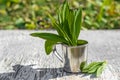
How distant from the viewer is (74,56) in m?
1.67

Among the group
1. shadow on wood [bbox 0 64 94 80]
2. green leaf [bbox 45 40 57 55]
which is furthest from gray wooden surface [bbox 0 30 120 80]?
green leaf [bbox 45 40 57 55]

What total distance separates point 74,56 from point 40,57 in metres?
0.40

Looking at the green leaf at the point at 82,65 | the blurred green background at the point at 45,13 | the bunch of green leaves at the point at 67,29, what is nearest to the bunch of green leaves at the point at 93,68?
the green leaf at the point at 82,65

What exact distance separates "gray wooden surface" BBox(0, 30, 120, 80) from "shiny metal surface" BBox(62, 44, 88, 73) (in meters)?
0.04

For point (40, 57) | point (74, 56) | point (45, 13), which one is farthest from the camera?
point (45, 13)

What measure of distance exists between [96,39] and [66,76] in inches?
35.5

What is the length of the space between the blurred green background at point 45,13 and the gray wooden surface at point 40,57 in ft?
1.69

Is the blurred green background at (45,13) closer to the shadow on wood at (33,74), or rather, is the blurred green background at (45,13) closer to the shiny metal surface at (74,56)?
the shadow on wood at (33,74)

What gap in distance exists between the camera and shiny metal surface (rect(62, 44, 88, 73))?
1664 mm

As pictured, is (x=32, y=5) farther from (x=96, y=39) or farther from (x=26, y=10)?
(x=96, y=39)

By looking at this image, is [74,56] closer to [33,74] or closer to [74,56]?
[74,56]

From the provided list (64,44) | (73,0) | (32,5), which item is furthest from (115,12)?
(64,44)

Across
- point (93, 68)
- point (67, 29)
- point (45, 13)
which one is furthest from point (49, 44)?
point (45, 13)

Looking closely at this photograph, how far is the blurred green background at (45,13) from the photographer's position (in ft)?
10.6
